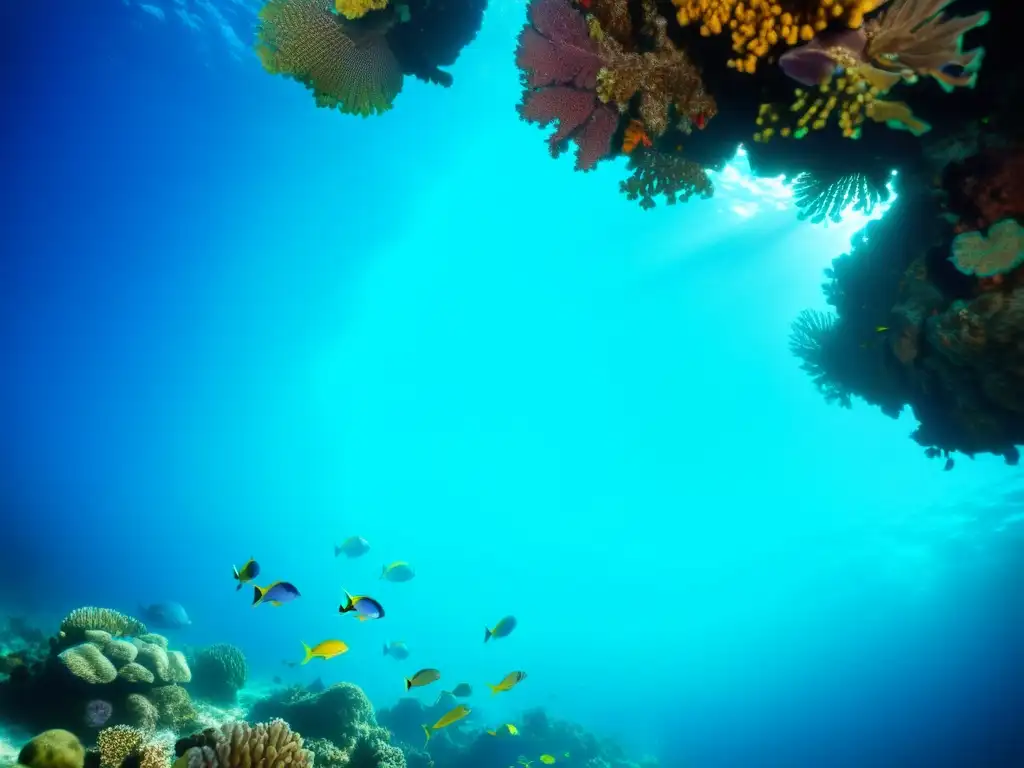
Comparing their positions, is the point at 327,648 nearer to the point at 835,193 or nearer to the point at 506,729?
the point at 835,193

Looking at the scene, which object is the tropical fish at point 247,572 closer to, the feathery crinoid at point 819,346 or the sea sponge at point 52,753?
Answer: the sea sponge at point 52,753

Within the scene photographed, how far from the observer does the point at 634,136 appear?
4965 millimetres

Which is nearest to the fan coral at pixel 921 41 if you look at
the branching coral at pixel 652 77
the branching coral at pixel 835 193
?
the branching coral at pixel 652 77

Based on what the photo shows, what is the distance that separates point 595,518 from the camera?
8900 centimetres

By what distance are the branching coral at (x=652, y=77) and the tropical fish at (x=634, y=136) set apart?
0.11 meters

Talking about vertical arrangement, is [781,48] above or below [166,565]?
below

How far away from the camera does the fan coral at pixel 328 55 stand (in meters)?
5.41

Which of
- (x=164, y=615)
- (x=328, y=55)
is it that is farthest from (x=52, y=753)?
(x=164, y=615)

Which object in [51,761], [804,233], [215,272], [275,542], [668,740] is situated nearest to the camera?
[51,761]

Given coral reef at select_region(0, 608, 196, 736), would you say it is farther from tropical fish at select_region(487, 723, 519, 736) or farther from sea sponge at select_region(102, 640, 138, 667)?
tropical fish at select_region(487, 723, 519, 736)

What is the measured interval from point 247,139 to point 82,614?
2671 cm

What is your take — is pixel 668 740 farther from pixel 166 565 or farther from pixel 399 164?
pixel 166 565

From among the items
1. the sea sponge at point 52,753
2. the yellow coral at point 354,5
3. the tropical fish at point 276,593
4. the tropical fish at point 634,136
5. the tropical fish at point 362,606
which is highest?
the yellow coral at point 354,5

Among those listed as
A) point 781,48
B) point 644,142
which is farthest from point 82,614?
point 781,48
